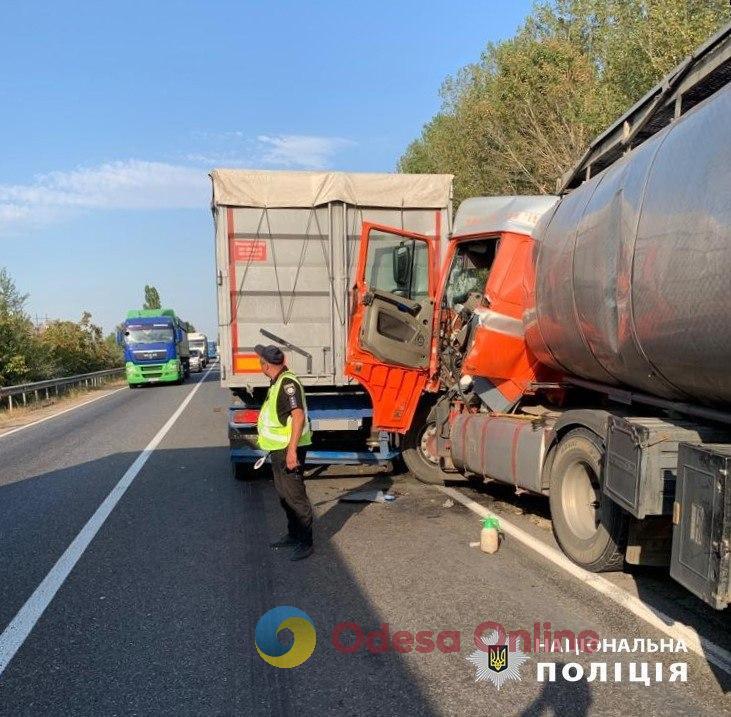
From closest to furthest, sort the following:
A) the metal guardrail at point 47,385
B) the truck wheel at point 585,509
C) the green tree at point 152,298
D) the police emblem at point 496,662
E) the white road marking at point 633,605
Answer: the police emblem at point 496,662 < the white road marking at point 633,605 < the truck wheel at point 585,509 < the metal guardrail at point 47,385 < the green tree at point 152,298

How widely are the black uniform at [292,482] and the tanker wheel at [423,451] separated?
266 cm

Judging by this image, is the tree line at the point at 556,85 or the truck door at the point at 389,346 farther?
the tree line at the point at 556,85

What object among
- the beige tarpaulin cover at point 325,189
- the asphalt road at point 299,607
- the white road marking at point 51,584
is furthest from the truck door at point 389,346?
the white road marking at point 51,584

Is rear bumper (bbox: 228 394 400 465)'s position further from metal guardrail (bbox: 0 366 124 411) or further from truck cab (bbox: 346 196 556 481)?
metal guardrail (bbox: 0 366 124 411)

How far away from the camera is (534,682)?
3.16 m

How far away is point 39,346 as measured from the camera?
2777 cm

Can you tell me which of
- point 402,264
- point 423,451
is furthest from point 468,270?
point 423,451

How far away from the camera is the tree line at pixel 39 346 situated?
2415 centimetres

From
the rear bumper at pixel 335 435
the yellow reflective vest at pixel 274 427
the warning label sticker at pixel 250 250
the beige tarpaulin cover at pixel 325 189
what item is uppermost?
the beige tarpaulin cover at pixel 325 189

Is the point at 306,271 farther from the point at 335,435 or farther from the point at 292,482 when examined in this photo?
the point at 292,482

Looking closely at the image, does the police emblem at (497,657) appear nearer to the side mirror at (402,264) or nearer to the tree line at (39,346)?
the side mirror at (402,264)

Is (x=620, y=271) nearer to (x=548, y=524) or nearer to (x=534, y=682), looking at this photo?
(x=534, y=682)

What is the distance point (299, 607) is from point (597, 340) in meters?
2.68

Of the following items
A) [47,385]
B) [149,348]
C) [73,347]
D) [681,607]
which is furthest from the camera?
[73,347]
